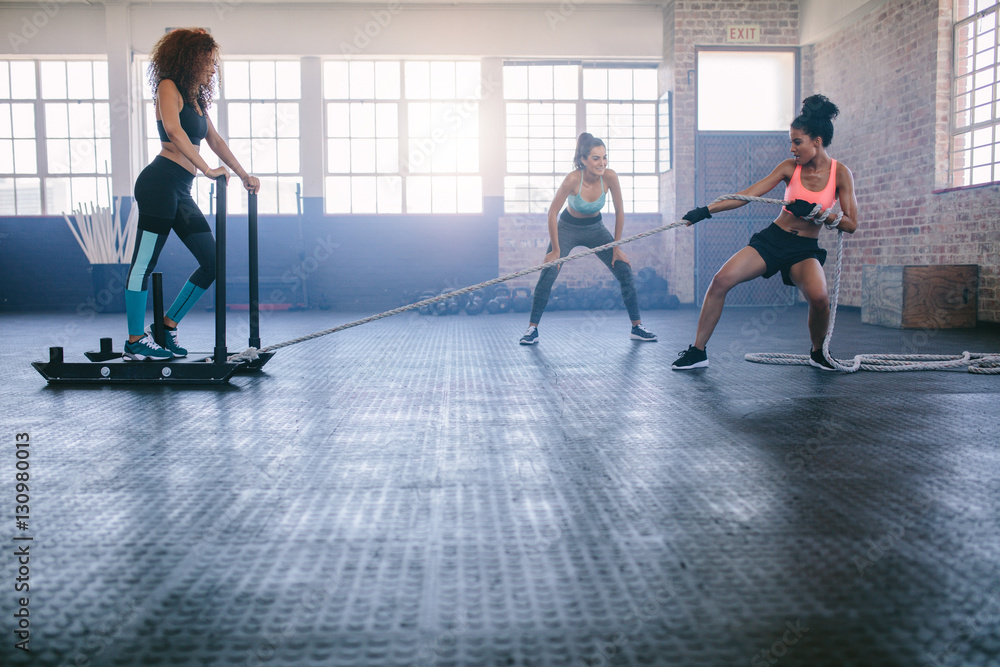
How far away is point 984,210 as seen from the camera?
6.79 metres

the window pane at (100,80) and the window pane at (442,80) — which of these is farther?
the window pane at (442,80)

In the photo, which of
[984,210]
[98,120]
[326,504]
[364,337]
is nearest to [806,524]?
[326,504]

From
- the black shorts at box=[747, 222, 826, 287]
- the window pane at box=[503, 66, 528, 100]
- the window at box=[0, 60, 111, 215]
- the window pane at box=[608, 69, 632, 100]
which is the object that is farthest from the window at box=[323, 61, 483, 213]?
the black shorts at box=[747, 222, 826, 287]

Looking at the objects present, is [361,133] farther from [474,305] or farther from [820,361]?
[820,361]

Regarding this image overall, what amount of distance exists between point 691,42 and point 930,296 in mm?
5564

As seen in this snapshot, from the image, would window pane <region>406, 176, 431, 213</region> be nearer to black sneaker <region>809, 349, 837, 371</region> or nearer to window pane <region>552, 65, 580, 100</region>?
window pane <region>552, 65, 580, 100</region>

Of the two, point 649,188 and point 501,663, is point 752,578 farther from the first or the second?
point 649,188

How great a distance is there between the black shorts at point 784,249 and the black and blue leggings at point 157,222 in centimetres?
296

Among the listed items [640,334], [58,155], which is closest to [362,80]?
[58,155]

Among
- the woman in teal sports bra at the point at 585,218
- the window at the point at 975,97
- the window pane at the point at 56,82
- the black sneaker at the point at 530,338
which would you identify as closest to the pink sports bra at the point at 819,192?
the woman in teal sports bra at the point at 585,218

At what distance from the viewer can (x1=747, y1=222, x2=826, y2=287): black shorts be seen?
3844mm

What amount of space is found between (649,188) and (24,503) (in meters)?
10.6

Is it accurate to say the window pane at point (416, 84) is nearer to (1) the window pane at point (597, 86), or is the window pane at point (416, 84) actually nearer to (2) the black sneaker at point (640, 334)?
(1) the window pane at point (597, 86)

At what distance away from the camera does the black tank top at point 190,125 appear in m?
3.61
